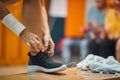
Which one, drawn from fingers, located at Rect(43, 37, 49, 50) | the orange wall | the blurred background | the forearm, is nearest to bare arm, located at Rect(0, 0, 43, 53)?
the forearm

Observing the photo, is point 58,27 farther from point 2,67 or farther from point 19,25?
point 19,25

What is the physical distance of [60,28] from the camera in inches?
163

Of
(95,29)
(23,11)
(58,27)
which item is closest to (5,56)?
(58,27)

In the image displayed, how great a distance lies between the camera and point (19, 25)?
130 centimetres

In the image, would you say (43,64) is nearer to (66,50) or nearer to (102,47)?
(102,47)

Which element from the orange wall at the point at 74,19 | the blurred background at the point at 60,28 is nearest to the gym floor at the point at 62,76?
the blurred background at the point at 60,28

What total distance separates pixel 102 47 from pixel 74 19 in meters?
0.86

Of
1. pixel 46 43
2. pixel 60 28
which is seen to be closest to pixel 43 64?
pixel 46 43

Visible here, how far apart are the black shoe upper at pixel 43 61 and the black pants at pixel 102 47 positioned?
2.02m

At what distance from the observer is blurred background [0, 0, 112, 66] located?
3.83m

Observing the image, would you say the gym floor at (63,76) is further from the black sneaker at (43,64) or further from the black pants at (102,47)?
the black pants at (102,47)

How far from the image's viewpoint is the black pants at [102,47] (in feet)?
11.1

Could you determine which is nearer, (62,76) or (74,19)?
(62,76)

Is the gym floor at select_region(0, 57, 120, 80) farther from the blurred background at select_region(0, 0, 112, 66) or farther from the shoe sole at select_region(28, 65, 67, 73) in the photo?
the blurred background at select_region(0, 0, 112, 66)
